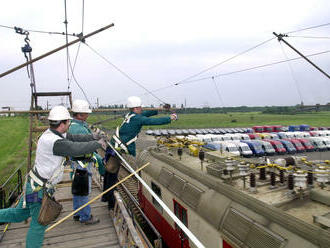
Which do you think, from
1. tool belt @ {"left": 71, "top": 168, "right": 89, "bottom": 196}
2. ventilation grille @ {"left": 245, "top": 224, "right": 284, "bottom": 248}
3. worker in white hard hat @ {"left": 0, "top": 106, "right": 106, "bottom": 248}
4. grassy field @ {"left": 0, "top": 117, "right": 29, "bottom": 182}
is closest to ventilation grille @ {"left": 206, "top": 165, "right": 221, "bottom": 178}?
ventilation grille @ {"left": 245, "top": 224, "right": 284, "bottom": 248}

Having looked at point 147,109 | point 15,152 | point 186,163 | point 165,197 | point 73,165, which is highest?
point 147,109

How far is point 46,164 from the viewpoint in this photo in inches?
182

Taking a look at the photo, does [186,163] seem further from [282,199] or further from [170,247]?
[282,199]

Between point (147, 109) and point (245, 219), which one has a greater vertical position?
point (147, 109)

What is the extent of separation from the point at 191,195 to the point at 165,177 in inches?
96.8

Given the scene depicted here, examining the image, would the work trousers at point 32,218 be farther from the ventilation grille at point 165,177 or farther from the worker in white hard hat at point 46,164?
the ventilation grille at point 165,177

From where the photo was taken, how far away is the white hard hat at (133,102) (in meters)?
7.13

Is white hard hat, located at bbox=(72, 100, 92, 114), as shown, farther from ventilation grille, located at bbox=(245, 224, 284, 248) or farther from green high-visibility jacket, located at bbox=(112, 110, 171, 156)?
ventilation grille, located at bbox=(245, 224, 284, 248)

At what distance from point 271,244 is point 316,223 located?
0.88m

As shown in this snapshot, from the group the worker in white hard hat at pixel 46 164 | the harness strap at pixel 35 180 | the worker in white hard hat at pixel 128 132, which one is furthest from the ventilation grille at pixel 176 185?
the harness strap at pixel 35 180

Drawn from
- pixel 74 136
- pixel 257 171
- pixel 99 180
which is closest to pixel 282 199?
pixel 257 171

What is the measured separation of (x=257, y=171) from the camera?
7.36m

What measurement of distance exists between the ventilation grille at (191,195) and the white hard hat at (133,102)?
10.1ft

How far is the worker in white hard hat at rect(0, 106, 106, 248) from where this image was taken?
4457mm
